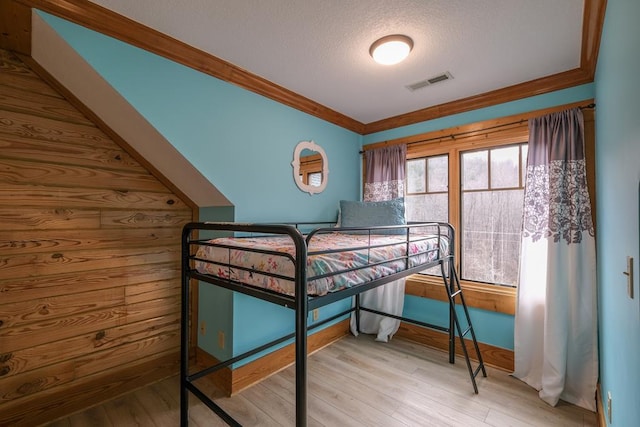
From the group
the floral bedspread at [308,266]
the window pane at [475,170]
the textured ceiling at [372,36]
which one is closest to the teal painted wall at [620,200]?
the textured ceiling at [372,36]

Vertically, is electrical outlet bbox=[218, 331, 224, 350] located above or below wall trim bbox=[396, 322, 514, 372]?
above

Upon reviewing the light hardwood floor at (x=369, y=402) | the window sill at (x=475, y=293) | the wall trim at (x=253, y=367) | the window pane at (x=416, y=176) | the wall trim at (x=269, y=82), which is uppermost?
the wall trim at (x=269, y=82)

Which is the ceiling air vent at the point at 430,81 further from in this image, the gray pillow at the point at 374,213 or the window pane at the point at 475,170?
the gray pillow at the point at 374,213

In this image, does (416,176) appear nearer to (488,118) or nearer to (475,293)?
(488,118)

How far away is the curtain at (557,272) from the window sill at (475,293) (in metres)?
0.16

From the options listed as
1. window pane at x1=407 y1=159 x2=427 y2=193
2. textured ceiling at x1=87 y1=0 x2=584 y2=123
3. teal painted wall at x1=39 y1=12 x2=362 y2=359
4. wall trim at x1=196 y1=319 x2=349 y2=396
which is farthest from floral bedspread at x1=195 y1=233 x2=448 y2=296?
window pane at x1=407 y1=159 x2=427 y2=193

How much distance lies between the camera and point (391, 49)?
1.73 metres

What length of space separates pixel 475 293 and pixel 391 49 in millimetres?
2054

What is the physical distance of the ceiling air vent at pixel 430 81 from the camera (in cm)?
212

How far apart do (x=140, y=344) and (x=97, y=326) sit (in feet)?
1.08

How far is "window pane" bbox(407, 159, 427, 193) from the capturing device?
9.59ft

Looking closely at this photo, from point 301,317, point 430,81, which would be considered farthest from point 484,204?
point 301,317

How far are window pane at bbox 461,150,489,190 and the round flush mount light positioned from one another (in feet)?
4.04

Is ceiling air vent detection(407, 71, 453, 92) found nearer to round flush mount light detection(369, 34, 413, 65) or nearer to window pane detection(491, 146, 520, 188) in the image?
round flush mount light detection(369, 34, 413, 65)
